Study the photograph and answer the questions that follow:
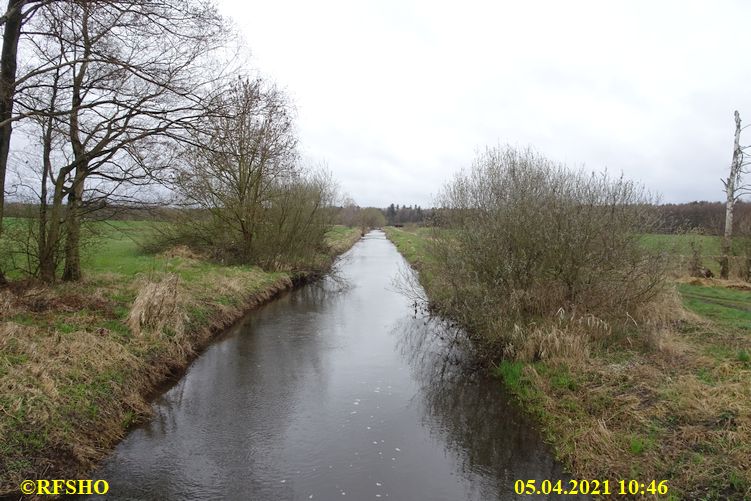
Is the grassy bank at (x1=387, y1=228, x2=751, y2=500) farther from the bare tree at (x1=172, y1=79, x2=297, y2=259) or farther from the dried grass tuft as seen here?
the bare tree at (x1=172, y1=79, x2=297, y2=259)

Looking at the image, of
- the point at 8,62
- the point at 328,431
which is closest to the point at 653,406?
the point at 328,431

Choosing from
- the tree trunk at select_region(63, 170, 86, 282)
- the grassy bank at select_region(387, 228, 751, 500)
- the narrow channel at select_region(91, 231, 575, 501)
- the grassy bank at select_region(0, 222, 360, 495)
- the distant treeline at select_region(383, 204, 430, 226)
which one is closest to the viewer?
the grassy bank at select_region(387, 228, 751, 500)

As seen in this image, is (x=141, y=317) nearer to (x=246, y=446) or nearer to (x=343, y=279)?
(x=246, y=446)

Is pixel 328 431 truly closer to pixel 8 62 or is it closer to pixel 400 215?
pixel 8 62

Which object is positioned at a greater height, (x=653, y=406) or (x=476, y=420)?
(x=653, y=406)

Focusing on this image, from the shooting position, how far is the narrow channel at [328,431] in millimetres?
5348

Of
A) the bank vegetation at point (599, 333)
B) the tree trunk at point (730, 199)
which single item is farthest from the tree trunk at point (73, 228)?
the tree trunk at point (730, 199)

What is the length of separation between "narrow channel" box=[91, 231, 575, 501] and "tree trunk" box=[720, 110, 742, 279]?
15.6 m

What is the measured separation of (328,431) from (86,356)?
3906mm

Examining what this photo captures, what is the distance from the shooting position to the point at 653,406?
6254 millimetres

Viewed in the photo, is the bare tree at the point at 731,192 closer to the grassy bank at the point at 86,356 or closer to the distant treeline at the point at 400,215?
the grassy bank at the point at 86,356

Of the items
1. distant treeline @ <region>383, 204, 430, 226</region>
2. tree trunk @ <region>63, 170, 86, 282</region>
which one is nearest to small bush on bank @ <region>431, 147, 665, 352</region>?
tree trunk @ <region>63, 170, 86, 282</region>

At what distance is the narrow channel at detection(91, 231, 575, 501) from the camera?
5.35 meters

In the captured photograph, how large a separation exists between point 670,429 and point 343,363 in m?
6.06
